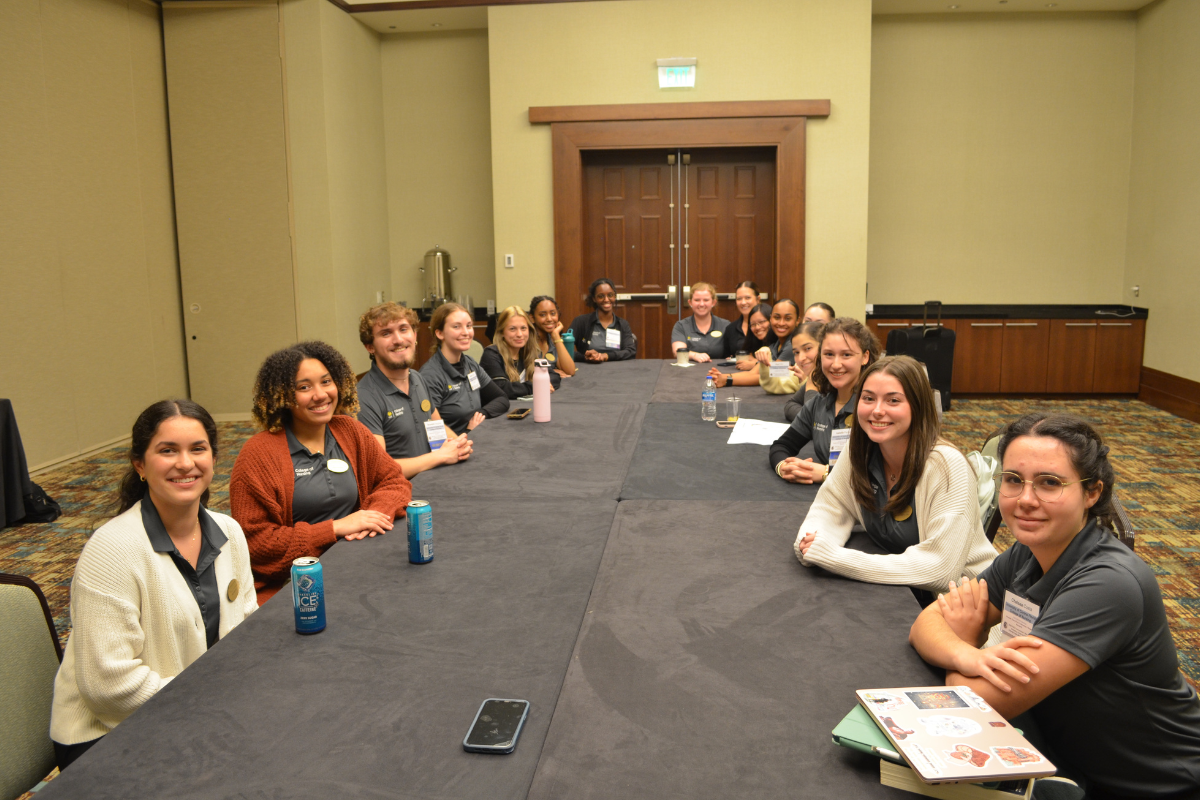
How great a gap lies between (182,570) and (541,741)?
0.99 meters

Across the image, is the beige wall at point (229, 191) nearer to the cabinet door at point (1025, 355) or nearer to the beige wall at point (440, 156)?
the beige wall at point (440, 156)

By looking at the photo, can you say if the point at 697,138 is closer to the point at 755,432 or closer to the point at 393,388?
the point at 755,432

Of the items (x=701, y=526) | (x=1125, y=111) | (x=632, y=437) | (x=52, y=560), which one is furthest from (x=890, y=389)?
(x=1125, y=111)

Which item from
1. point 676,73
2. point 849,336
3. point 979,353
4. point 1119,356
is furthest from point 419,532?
point 1119,356

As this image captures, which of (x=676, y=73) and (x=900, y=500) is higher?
(x=676, y=73)

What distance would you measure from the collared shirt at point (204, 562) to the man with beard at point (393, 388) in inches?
62.0

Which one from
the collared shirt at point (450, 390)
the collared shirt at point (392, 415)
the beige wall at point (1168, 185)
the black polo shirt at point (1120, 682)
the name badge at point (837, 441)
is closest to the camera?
the black polo shirt at point (1120, 682)

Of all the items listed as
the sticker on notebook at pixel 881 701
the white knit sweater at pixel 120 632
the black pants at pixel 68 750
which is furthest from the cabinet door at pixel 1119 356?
the black pants at pixel 68 750

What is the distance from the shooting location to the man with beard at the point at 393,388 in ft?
12.1

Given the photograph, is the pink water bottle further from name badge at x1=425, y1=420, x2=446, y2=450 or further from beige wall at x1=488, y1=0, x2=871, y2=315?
beige wall at x1=488, y1=0, x2=871, y2=315

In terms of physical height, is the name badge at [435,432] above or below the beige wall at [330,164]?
below

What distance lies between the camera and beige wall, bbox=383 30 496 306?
342 inches

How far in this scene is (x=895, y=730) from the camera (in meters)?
1.38

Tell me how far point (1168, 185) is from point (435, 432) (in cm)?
730
